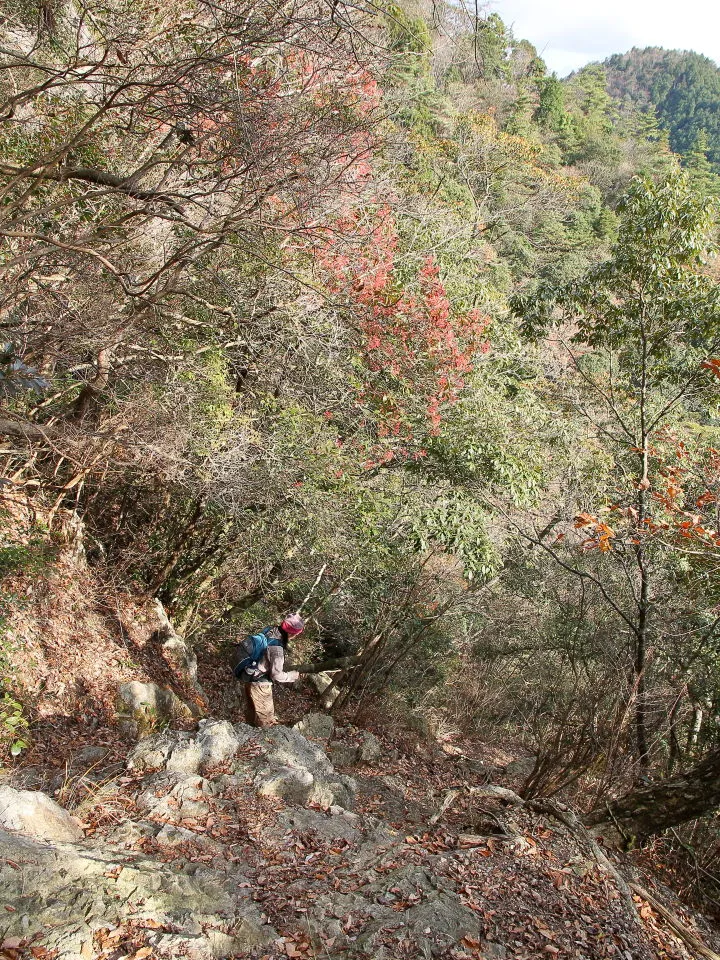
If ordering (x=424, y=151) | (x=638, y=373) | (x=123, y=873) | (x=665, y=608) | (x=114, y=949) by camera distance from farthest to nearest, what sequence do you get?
(x=424, y=151) → (x=665, y=608) → (x=638, y=373) → (x=123, y=873) → (x=114, y=949)

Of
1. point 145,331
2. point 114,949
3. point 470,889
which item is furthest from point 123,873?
point 145,331

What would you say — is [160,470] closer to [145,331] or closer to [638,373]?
[145,331]

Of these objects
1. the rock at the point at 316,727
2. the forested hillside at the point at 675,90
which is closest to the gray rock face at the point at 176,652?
the rock at the point at 316,727

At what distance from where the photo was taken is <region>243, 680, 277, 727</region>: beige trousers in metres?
6.30

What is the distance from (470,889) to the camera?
4.18m

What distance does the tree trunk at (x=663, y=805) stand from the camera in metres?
5.68

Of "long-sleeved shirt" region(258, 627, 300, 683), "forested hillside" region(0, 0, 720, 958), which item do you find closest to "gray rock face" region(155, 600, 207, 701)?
"forested hillside" region(0, 0, 720, 958)

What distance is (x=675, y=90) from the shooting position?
69.9 meters

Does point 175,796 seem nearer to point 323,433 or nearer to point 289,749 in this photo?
point 289,749

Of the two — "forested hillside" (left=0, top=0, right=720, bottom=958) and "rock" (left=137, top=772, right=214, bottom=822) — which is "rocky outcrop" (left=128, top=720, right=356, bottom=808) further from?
"forested hillside" (left=0, top=0, right=720, bottom=958)

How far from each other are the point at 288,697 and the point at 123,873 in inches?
268

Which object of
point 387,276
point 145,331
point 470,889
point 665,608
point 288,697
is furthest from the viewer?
point 288,697

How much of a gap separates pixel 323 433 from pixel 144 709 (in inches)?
137

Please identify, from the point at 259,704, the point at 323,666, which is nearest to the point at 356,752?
the point at 259,704
